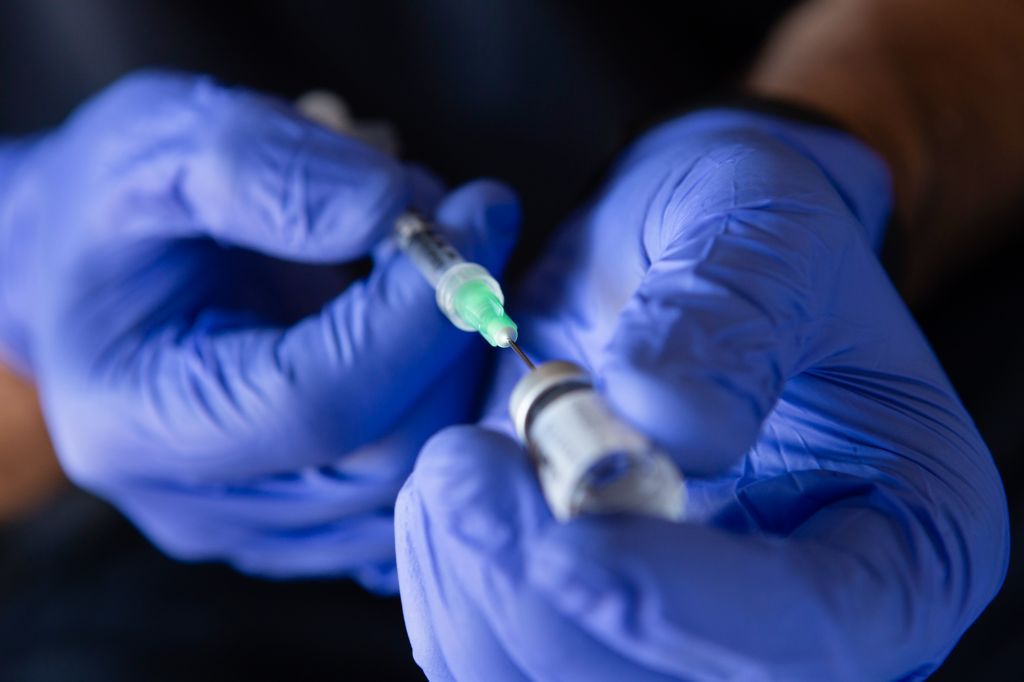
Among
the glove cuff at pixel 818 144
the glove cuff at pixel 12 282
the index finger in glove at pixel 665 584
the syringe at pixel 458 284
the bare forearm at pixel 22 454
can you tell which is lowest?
the bare forearm at pixel 22 454

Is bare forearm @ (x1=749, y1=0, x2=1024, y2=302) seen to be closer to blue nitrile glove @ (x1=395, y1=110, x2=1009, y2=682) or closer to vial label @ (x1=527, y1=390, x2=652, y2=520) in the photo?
blue nitrile glove @ (x1=395, y1=110, x2=1009, y2=682)

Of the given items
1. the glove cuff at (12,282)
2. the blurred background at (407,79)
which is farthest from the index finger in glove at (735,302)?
the glove cuff at (12,282)

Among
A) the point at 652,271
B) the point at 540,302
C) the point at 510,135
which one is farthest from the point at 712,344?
the point at 510,135

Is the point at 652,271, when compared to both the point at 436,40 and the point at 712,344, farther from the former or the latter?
the point at 436,40

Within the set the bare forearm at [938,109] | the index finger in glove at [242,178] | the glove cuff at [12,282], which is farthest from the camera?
the glove cuff at [12,282]

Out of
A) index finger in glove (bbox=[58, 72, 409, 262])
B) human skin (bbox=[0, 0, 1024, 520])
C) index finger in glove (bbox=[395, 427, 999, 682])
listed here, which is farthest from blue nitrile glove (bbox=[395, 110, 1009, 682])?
human skin (bbox=[0, 0, 1024, 520])

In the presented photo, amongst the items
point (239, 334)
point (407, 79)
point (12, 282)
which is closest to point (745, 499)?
point (239, 334)

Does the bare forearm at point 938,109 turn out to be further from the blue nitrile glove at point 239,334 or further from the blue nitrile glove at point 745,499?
the blue nitrile glove at point 239,334
